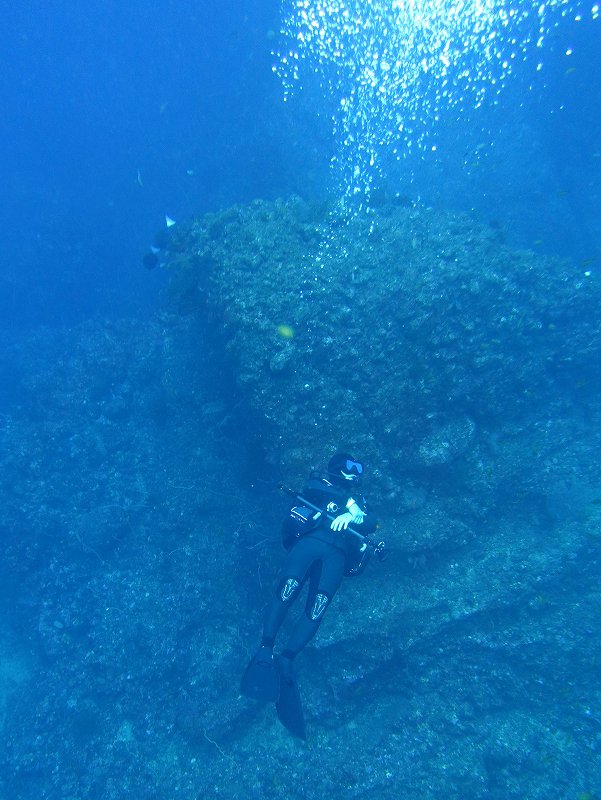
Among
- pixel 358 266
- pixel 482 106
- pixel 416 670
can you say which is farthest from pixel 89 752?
pixel 482 106

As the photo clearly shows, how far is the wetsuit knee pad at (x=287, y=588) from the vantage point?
4949 millimetres

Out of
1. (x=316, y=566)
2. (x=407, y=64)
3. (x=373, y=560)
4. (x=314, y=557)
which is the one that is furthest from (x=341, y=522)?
(x=407, y=64)

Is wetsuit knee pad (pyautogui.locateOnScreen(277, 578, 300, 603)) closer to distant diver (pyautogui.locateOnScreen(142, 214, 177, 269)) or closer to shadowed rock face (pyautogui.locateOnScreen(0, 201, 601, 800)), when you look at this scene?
shadowed rock face (pyautogui.locateOnScreen(0, 201, 601, 800))

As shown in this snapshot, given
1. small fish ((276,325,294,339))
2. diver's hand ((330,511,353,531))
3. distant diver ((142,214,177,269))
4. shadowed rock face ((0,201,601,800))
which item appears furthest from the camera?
distant diver ((142,214,177,269))

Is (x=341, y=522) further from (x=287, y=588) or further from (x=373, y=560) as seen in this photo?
(x=373, y=560)

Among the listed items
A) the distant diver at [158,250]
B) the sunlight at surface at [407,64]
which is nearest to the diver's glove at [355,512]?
the distant diver at [158,250]

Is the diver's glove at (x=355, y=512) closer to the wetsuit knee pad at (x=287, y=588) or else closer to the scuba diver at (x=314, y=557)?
the scuba diver at (x=314, y=557)

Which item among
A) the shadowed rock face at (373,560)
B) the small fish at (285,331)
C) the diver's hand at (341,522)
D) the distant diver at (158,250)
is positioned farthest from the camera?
the distant diver at (158,250)

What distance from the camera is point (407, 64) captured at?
18281 millimetres

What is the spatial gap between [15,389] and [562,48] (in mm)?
23557

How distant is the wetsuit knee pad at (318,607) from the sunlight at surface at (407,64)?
16366 mm

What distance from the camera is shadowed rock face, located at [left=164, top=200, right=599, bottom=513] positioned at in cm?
692

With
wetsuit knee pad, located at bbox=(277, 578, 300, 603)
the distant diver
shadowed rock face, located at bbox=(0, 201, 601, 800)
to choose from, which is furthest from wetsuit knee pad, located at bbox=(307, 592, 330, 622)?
the distant diver

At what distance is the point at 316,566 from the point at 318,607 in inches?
19.5
